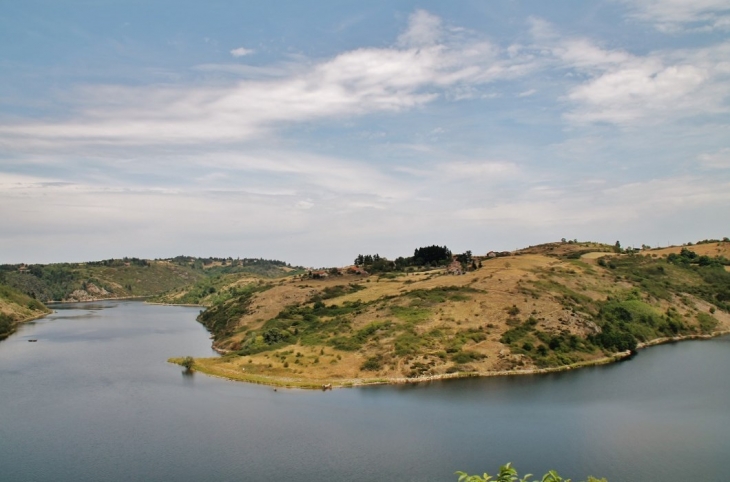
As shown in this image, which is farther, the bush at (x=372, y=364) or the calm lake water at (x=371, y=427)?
the bush at (x=372, y=364)

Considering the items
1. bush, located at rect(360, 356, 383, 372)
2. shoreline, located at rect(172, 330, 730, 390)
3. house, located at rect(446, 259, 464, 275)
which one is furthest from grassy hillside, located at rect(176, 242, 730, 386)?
house, located at rect(446, 259, 464, 275)

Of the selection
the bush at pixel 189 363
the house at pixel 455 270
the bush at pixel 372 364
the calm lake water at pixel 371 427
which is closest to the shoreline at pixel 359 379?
the bush at pixel 189 363

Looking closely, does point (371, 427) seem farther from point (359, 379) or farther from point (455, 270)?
point (455, 270)

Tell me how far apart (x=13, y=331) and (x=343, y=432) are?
169400 mm

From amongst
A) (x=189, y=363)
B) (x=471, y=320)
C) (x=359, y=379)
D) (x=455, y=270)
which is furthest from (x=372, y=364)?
(x=455, y=270)

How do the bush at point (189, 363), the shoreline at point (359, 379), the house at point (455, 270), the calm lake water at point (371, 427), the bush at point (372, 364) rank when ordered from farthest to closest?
the house at point (455, 270) → the bush at point (189, 363) → the bush at point (372, 364) → the shoreline at point (359, 379) → the calm lake water at point (371, 427)

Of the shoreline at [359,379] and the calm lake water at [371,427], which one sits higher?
the shoreline at [359,379]

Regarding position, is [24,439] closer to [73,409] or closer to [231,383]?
[73,409]

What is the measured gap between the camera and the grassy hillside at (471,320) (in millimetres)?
101812

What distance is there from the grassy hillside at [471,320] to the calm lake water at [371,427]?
25.6 feet

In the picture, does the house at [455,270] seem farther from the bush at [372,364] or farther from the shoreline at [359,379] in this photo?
the bush at [372,364]

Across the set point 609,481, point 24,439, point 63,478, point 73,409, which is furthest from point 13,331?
point 609,481

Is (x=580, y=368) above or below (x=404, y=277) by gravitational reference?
below

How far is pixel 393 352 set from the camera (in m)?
103
